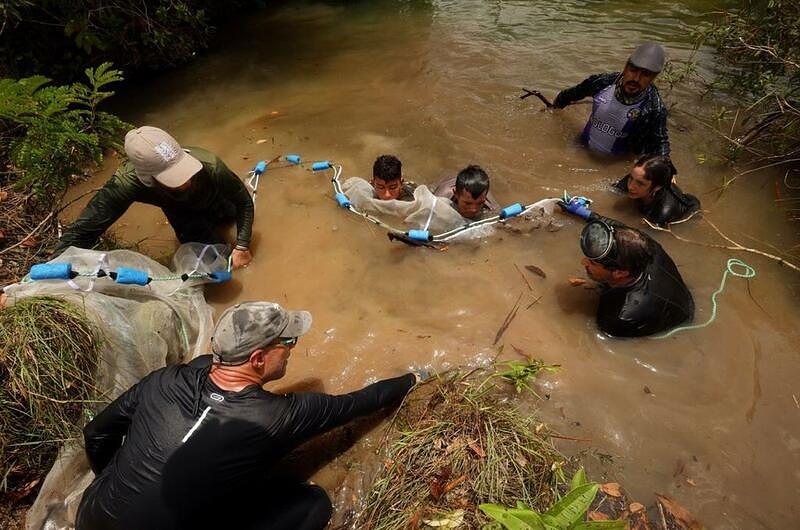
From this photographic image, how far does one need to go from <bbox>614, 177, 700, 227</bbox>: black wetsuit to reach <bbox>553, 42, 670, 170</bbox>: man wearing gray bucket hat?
0.67 metres

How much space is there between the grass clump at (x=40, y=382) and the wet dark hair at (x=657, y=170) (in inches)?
177

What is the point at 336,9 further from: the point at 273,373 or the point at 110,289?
the point at 273,373

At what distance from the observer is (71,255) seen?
3102 mm

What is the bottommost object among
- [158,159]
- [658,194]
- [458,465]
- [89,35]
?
[458,465]

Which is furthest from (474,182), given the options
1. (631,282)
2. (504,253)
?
(631,282)

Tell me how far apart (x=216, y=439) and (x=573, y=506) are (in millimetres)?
1656

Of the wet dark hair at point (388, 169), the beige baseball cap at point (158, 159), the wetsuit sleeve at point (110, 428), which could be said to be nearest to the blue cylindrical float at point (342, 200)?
the wet dark hair at point (388, 169)

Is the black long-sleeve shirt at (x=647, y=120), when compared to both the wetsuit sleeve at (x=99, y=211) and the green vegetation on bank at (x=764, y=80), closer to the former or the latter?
the green vegetation on bank at (x=764, y=80)

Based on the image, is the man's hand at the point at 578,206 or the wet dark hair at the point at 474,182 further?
the man's hand at the point at 578,206

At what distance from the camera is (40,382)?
2.50 meters

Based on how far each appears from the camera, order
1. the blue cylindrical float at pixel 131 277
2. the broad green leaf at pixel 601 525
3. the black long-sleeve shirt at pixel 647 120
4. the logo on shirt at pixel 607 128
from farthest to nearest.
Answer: the logo on shirt at pixel 607 128
the black long-sleeve shirt at pixel 647 120
the blue cylindrical float at pixel 131 277
the broad green leaf at pixel 601 525

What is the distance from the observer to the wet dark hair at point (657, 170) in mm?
3986

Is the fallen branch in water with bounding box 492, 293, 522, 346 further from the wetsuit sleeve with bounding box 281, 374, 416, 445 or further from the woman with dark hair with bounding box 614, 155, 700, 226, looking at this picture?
the woman with dark hair with bounding box 614, 155, 700, 226

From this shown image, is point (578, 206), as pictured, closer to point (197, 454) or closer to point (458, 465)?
point (458, 465)
